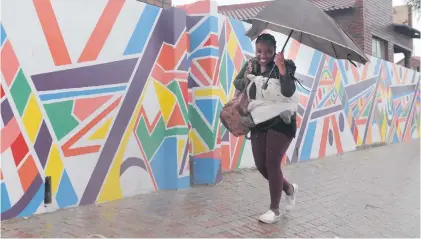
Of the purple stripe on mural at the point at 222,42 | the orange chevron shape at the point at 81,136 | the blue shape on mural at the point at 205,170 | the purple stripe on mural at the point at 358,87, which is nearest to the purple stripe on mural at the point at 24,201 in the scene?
the orange chevron shape at the point at 81,136

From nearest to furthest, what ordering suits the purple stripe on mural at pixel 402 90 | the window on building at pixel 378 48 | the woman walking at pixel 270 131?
the woman walking at pixel 270 131, the purple stripe on mural at pixel 402 90, the window on building at pixel 378 48

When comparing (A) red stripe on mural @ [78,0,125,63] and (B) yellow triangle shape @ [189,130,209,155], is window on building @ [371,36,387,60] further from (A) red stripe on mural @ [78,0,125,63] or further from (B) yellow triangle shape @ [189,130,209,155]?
(A) red stripe on mural @ [78,0,125,63]

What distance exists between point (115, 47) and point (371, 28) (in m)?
10.5

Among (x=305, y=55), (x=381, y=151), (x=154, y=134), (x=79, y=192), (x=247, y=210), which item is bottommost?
(x=381, y=151)

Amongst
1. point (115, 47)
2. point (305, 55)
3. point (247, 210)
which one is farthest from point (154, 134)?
point (305, 55)

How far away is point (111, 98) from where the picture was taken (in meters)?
4.78

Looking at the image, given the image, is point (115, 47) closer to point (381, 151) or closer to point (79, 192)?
point (79, 192)

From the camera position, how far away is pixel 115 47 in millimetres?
4840

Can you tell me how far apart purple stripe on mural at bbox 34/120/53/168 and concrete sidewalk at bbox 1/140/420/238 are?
1.73 feet

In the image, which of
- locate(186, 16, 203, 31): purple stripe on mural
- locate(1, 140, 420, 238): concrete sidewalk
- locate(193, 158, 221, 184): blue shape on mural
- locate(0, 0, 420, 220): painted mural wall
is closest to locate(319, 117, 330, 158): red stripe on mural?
locate(1, 140, 420, 238): concrete sidewalk

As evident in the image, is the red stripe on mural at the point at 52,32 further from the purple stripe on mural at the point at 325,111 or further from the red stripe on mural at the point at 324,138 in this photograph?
the red stripe on mural at the point at 324,138

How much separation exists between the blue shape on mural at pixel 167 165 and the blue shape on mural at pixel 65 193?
1.16 metres

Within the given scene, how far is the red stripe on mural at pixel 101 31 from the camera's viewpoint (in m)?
4.56

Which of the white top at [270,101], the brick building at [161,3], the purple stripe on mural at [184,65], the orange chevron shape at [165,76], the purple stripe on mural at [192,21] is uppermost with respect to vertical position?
the brick building at [161,3]
